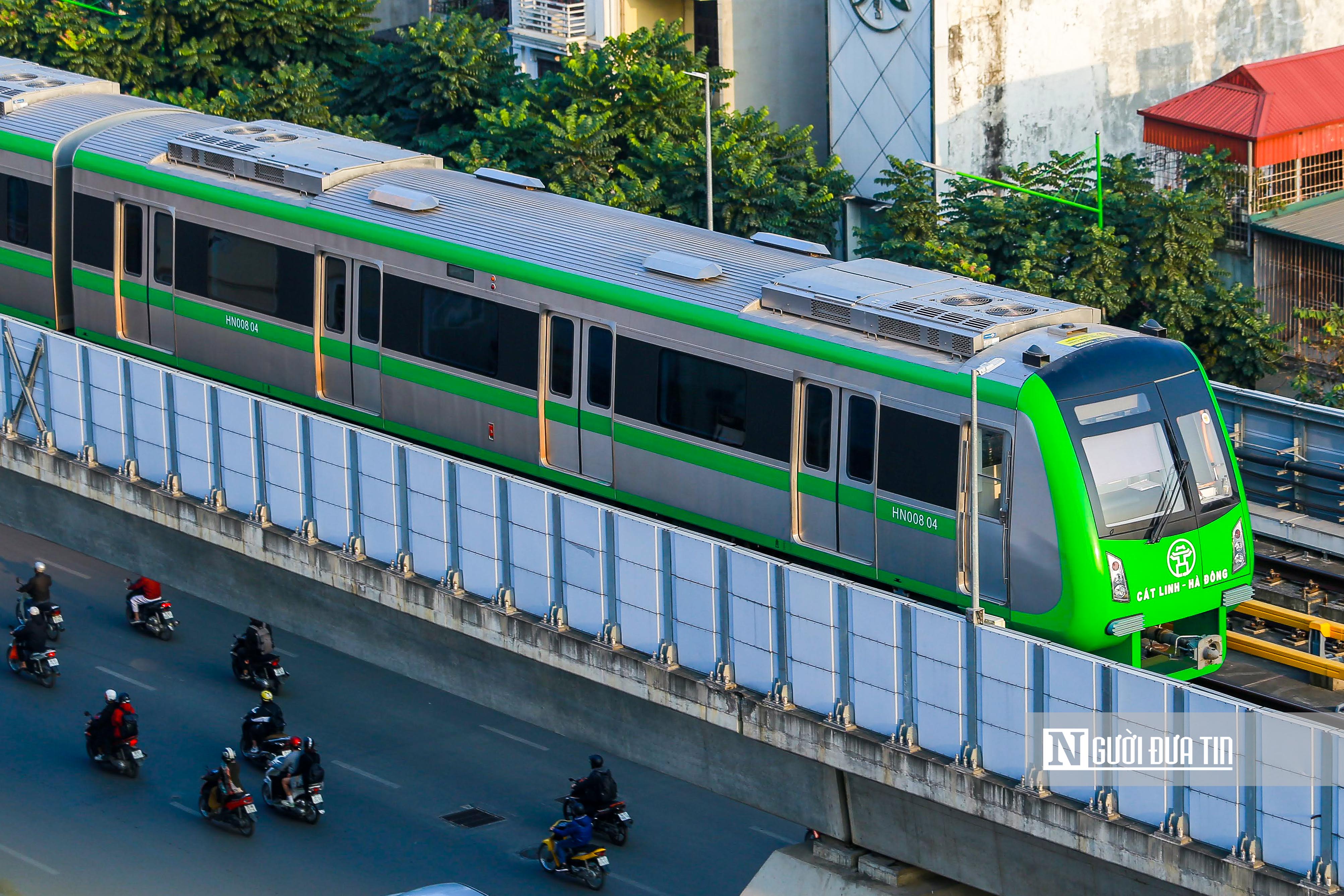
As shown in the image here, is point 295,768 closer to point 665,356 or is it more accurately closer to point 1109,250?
point 665,356

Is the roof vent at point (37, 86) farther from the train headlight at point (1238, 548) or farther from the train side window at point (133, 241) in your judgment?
the train headlight at point (1238, 548)

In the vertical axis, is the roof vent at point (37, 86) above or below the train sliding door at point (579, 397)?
above

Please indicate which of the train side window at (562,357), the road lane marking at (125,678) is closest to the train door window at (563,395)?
the train side window at (562,357)

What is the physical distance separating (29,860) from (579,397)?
10221 mm

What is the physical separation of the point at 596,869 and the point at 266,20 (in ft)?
78.1

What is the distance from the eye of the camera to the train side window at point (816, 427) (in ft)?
68.0

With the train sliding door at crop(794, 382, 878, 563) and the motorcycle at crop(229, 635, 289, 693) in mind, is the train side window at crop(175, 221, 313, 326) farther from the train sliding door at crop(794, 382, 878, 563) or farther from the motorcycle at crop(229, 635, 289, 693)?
the motorcycle at crop(229, 635, 289, 693)

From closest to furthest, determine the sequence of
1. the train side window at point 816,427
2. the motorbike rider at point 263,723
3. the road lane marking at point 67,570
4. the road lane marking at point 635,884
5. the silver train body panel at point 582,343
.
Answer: the silver train body panel at point 582,343 → the train side window at point 816,427 → the road lane marking at point 635,884 → the motorbike rider at point 263,723 → the road lane marking at point 67,570

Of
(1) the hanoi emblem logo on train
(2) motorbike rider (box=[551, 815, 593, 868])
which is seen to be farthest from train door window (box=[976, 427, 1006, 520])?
(2) motorbike rider (box=[551, 815, 593, 868])

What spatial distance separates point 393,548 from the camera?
20672 mm

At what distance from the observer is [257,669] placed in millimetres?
32625

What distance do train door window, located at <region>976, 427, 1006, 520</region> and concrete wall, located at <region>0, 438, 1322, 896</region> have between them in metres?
2.95

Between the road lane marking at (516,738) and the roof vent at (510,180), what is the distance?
9751 mm

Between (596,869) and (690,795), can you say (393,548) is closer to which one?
(596,869)
